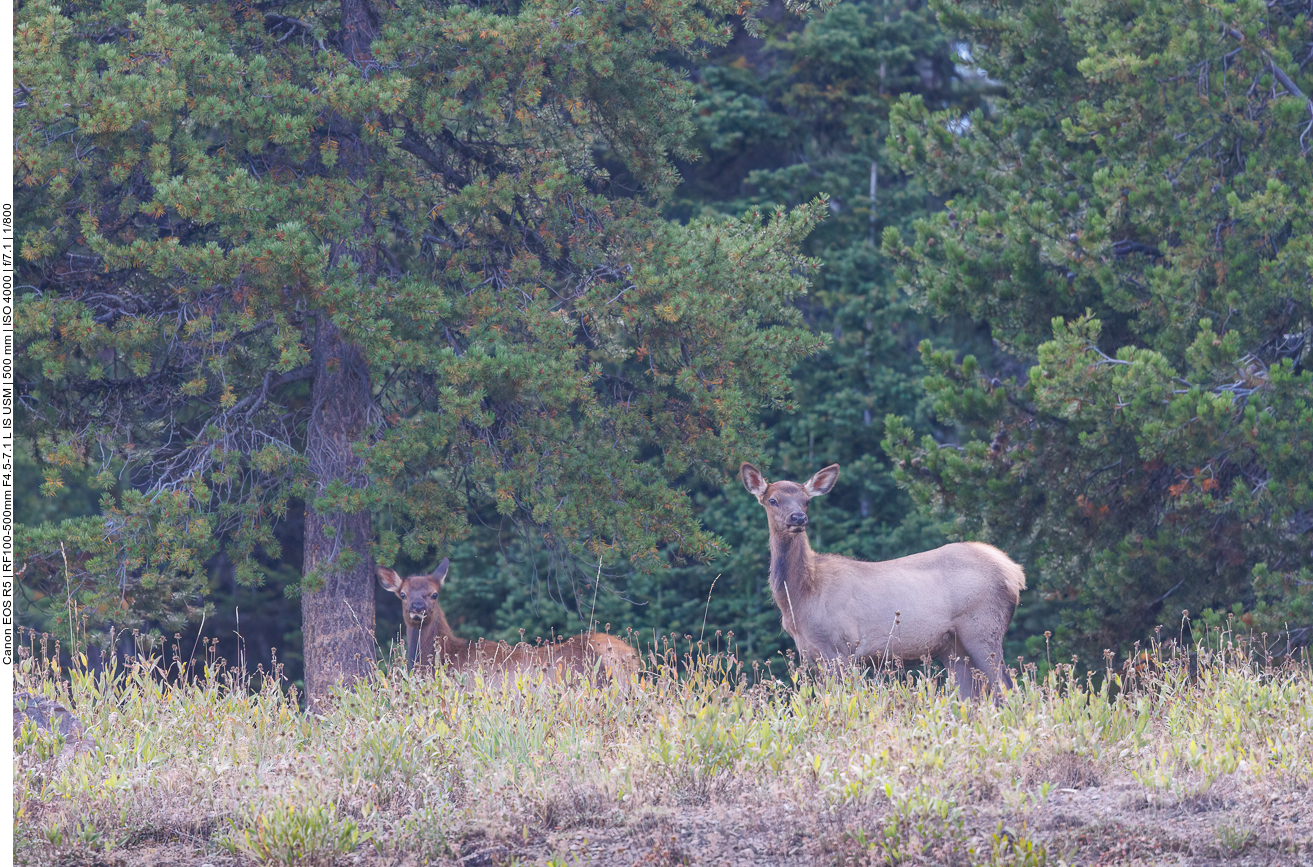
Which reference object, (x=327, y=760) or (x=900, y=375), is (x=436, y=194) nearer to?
(x=327, y=760)

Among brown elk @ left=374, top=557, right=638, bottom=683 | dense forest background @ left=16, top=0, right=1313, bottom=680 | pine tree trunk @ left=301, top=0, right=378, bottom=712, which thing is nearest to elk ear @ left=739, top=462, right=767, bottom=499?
dense forest background @ left=16, top=0, right=1313, bottom=680

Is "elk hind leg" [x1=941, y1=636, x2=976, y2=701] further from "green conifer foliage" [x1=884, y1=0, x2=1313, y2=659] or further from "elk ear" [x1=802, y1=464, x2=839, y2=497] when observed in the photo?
"green conifer foliage" [x1=884, y1=0, x2=1313, y2=659]

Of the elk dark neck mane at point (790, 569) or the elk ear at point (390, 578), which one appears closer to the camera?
the elk dark neck mane at point (790, 569)

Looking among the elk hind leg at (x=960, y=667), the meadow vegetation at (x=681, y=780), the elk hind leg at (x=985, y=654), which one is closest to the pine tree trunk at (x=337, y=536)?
the meadow vegetation at (x=681, y=780)

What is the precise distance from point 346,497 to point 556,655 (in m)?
2.24

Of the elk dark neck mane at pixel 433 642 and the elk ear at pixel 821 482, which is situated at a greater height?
the elk ear at pixel 821 482

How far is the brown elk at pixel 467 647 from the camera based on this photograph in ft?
35.7

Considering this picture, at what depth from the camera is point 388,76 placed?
11852 millimetres

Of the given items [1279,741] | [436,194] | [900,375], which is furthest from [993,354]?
[1279,741]

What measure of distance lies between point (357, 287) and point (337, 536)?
95.6 inches

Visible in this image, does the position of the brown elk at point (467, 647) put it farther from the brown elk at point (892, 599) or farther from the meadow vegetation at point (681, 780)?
the meadow vegetation at point (681, 780)

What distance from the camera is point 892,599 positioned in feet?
35.5

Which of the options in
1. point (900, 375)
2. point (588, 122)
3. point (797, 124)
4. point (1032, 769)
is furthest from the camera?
point (797, 124)

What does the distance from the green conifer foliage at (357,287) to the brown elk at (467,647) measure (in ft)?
1.54
